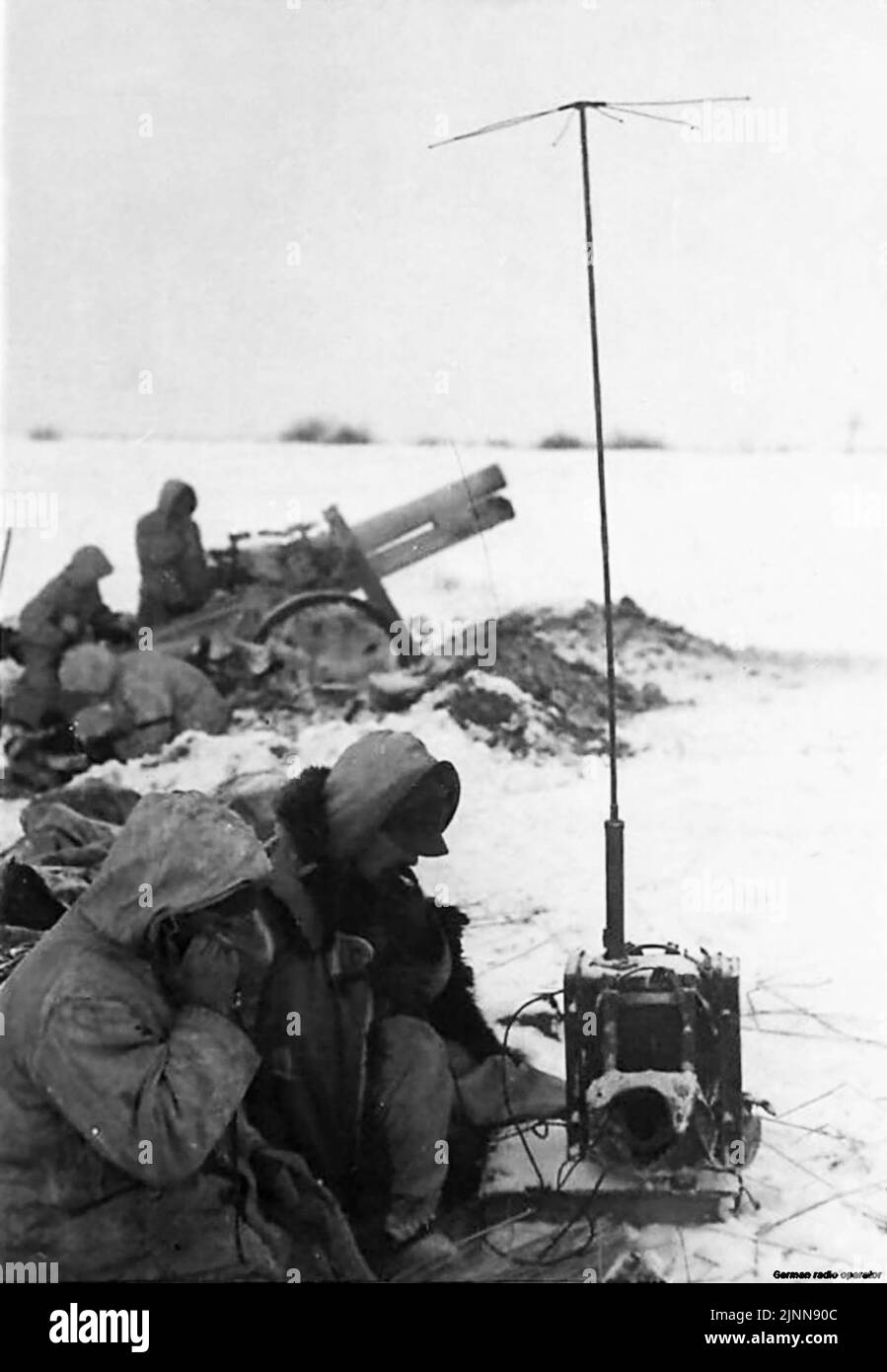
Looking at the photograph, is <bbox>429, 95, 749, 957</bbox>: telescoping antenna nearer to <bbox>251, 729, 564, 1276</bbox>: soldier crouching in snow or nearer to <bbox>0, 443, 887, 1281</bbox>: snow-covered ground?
<bbox>0, 443, 887, 1281</bbox>: snow-covered ground

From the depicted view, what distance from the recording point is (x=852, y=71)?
9.88 ft

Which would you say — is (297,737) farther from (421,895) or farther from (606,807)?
(606,807)

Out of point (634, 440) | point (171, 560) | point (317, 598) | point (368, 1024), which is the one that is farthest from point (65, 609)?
point (634, 440)

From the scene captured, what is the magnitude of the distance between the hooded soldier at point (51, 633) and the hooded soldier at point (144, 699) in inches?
1.0

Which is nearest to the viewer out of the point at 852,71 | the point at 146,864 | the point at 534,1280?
the point at 146,864

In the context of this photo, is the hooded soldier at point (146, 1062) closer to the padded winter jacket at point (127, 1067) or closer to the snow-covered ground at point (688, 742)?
the padded winter jacket at point (127, 1067)

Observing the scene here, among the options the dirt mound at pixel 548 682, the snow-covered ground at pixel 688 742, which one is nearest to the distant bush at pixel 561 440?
the snow-covered ground at pixel 688 742

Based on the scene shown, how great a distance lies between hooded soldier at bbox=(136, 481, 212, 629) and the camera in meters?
2.96

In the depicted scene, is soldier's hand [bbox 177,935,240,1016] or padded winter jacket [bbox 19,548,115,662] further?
padded winter jacket [bbox 19,548,115,662]

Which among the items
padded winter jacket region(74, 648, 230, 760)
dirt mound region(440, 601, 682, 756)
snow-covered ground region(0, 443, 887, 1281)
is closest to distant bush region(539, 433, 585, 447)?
snow-covered ground region(0, 443, 887, 1281)

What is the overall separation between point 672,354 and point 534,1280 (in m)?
1.61

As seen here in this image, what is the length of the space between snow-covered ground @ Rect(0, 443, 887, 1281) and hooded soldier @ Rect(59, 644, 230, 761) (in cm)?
5
